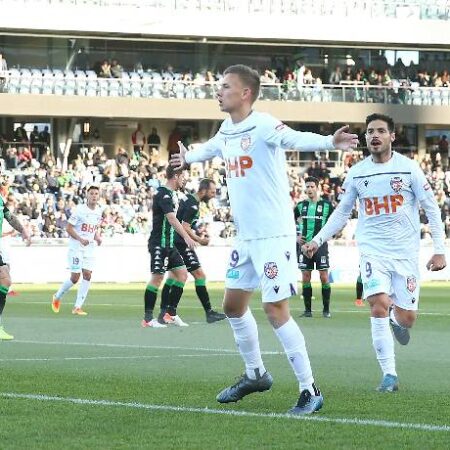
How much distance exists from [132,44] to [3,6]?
19.0 ft

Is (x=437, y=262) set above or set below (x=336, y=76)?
below

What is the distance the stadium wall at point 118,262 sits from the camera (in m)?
34.6

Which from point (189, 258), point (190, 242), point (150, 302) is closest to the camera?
point (190, 242)

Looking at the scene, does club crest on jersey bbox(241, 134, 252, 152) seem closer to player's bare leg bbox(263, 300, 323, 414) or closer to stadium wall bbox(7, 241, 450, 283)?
player's bare leg bbox(263, 300, 323, 414)

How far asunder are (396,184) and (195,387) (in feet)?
7.70

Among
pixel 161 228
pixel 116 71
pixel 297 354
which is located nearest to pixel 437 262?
pixel 297 354

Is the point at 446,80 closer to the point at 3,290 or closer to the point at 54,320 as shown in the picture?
the point at 54,320

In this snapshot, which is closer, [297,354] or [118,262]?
[297,354]

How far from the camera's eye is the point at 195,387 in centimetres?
1045

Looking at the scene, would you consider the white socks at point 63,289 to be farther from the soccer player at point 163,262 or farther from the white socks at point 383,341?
the white socks at point 383,341

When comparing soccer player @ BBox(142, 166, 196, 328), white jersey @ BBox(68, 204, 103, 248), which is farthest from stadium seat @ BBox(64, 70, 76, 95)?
soccer player @ BBox(142, 166, 196, 328)

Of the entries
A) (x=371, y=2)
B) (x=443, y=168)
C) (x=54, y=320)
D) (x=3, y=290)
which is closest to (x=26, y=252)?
(x=54, y=320)

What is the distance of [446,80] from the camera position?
2215 inches

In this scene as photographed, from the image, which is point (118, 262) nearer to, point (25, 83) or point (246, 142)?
point (25, 83)
